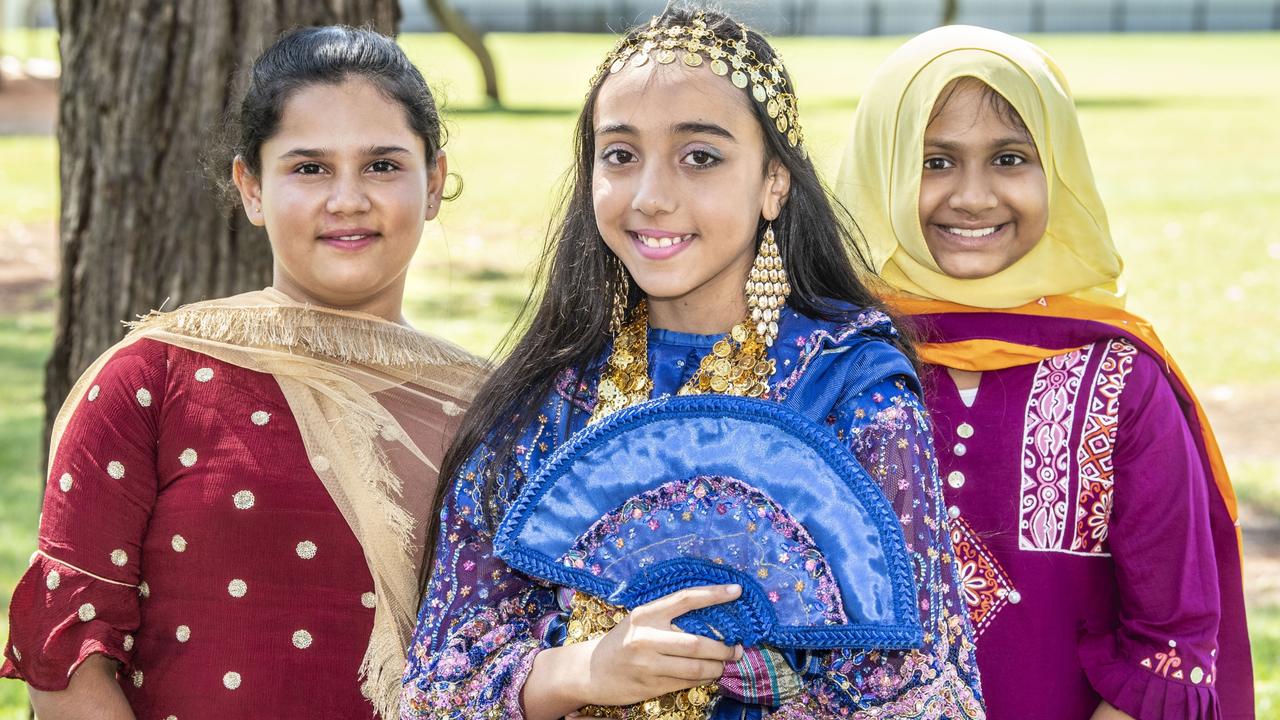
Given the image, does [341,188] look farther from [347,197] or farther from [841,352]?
[841,352]

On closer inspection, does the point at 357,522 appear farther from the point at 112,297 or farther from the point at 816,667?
the point at 112,297

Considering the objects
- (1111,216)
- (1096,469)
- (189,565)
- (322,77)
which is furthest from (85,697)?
(1111,216)

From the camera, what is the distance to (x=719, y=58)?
2.38 m

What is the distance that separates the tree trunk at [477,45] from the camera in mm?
24364

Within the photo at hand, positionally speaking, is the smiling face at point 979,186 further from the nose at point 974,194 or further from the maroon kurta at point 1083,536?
the maroon kurta at point 1083,536

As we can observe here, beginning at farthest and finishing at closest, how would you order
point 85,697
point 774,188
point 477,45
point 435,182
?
point 477,45, point 435,182, point 85,697, point 774,188

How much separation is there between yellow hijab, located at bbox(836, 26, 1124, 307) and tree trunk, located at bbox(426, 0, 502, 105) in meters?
21.9

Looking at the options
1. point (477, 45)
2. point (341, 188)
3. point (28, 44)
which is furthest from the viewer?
point (28, 44)

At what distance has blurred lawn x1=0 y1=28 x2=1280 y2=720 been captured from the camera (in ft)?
22.6

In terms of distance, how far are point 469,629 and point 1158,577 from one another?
122 centimetres

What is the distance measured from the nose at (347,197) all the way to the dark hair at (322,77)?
0.19 metres

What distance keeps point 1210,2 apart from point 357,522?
53828 millimetres

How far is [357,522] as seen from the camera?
2758mm

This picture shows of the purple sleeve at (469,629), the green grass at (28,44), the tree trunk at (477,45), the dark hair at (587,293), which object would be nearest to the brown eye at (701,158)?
the dark hair at (587,293)
